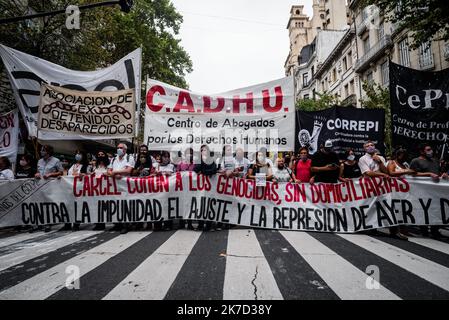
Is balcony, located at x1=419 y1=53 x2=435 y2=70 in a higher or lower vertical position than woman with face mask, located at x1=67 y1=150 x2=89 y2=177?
higher

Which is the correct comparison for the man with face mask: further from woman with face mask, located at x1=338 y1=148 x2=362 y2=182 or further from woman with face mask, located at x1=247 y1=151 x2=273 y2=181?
woman with face mask, located at x1=247 y1=151 x2=273 y2=181

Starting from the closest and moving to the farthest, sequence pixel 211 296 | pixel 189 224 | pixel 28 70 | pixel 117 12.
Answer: pixel 211 296
pixel 189 224
pixel 28 70
pixel 117 12

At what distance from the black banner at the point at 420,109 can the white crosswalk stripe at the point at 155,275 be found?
5.49 m

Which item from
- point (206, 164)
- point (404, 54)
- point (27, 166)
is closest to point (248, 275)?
point (206, 164)

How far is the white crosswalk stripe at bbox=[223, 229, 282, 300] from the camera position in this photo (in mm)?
2273

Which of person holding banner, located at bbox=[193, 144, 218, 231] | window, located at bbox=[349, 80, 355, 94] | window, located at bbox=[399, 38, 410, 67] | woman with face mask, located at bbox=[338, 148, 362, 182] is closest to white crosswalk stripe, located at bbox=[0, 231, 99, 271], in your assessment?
person holding banner, located at bbox=[193, 144, 218, 231]

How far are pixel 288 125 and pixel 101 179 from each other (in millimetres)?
4475

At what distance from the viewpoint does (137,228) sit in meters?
5.62

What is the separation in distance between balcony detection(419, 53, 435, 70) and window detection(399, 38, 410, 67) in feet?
6.03

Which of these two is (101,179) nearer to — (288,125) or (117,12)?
(288,125)

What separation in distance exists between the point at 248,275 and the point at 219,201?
2.93 meters

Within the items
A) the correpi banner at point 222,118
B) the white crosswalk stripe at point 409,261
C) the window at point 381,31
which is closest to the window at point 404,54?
the window at point 381,31

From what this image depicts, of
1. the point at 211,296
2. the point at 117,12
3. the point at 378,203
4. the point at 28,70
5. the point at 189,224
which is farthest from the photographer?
the point at 117,12
